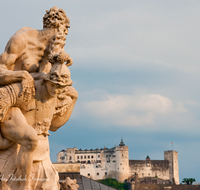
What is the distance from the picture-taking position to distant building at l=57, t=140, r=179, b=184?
98062 millimetres

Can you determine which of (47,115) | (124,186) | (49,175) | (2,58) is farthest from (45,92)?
(124,186)

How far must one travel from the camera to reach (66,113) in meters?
6.93

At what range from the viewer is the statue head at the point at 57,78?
19.8 ft

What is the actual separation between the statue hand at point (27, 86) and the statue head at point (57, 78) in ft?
0.64

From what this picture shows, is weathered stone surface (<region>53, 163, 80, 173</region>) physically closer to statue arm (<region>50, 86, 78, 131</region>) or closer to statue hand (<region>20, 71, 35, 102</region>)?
statue arm (<region>50, 86, 78, 131</region>)

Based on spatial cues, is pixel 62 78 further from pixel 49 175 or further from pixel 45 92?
pixel 49 175

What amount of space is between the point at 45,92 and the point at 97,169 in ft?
310

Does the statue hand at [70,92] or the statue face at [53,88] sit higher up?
the statue hand at [70,92]

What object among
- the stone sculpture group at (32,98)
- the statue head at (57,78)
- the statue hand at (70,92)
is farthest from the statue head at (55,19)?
the statue hand at (70,92)

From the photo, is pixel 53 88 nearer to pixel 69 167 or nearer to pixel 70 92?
pixel 70 92

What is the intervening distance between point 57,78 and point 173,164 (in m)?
98.9

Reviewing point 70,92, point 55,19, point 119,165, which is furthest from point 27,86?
point 119,165

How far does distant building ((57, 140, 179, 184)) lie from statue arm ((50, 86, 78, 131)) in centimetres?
9082

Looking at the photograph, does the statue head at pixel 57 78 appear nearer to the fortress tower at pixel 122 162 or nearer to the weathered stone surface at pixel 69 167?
the weathered stone surface at pixel 69 167
